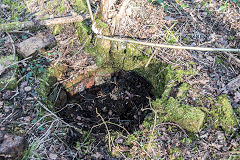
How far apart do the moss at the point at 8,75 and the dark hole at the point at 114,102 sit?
99 cm

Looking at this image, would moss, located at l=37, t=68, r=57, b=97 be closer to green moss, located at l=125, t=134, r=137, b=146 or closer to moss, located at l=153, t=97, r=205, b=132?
green moss, located at l=125, t=134, r=137, b=146

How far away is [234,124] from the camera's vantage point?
9.50 ft

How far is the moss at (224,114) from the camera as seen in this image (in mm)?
2895

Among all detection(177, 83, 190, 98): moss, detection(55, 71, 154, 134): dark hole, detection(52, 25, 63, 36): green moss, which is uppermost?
detection(52, 25, 63, 36): green moss

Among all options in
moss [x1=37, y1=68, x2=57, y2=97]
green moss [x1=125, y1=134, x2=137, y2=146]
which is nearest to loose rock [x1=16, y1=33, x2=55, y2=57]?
moss [x1=37, y1=68, x2=57, y2=97]

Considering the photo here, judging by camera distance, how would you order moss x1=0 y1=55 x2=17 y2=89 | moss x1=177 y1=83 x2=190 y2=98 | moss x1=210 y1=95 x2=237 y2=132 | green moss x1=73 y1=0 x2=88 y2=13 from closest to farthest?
1. moss x1=210 y1=95 x2=237 y2=132
2. moss x1=177 y1=83 x2=190 y2=98
3. moss x1=0 y1=55 x2=17 y2=89
4. green moss x1=73 y1=0 x2=88 y2=13

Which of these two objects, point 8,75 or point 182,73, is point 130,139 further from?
point 8,75

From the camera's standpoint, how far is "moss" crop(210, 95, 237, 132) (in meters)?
2.89

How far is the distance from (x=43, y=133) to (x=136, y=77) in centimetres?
216

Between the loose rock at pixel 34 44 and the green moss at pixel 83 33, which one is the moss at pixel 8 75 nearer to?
the loose rock at pixel 34 44

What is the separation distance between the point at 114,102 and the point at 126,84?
473 millimetres

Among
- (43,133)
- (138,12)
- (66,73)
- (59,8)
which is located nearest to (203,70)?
(138,12)

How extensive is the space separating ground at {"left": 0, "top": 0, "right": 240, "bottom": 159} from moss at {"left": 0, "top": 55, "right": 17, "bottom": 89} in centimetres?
2

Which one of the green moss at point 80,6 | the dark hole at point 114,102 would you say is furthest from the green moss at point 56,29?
the dark hole at point 114,102
